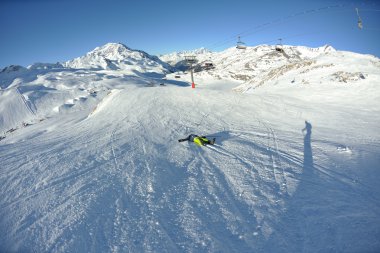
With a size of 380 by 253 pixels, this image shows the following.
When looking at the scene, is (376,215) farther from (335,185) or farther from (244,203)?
(244,203)

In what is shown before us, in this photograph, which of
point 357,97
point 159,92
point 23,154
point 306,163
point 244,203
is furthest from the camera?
point 159,92

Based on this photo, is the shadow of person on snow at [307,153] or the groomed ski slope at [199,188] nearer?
the groomed ski slope at [199,188]

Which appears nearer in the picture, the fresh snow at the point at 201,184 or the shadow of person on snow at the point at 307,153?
the fresh snow at the point at 201,184

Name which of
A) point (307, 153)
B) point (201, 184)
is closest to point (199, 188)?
point (201, 184)

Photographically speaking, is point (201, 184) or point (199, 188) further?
point (201, 184)

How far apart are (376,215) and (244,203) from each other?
3.48 meters

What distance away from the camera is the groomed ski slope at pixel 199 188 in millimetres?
5984

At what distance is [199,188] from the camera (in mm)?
8211

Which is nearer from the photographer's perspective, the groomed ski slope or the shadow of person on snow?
the groomed ski slope

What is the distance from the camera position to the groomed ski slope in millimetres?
5984

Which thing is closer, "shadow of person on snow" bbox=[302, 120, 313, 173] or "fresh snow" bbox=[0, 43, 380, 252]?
"fresh snow" bbox=[0, 43, 380, 252]

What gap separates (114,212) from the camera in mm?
7312

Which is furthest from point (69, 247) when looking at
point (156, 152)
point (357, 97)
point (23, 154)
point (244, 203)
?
point (357, 97)

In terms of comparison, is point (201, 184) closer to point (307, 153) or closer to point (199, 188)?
point (199, 188)
